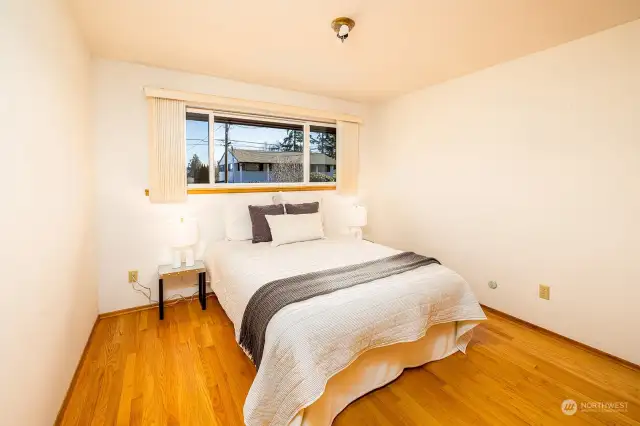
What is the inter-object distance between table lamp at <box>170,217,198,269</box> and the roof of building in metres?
0.82

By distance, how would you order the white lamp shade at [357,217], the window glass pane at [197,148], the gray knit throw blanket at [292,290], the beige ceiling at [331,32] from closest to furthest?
the gray knit throw blanket at [292,290] → the beige ceiling at [331,32] → the window glass pane at [197,148] → the white lamp shade at [357,217]

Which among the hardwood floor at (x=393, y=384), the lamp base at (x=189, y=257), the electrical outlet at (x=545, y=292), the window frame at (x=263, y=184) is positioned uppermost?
the window frame at (x=263, y=184)

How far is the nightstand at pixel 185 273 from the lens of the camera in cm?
270

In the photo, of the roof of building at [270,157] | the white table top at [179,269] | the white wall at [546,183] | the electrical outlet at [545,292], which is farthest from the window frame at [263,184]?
the electrical outlet at [545,292]

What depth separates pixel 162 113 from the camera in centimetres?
284

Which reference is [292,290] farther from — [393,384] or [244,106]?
[244,106]

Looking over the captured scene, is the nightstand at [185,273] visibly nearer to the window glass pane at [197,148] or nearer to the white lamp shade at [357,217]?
the window glass pane at [197,148]

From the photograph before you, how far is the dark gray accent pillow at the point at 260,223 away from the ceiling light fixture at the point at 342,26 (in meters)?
1.72

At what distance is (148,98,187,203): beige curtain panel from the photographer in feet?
9.29

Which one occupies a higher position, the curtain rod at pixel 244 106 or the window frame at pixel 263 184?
the curtain rod at pixel 244 106

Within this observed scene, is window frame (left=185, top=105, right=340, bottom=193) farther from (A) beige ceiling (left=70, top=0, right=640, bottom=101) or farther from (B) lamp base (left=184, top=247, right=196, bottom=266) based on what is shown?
(B) lamp base (left=184, top=247, right=196, bottom=266)

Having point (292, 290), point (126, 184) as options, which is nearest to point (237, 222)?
point (126, 184)

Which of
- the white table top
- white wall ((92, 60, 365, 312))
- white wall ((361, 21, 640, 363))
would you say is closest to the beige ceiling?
white wall ((92, 60, 365, 312))

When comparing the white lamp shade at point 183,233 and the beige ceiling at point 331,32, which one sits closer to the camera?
the beige ceiling at point 331,32
